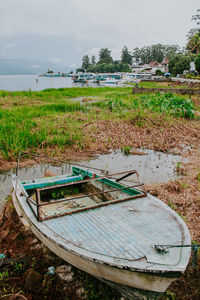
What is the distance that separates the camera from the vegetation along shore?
3.11 meters

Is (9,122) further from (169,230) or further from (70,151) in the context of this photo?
(169,230)

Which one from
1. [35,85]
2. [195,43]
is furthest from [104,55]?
[195,43]

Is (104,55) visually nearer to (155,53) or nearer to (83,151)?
(155,53)

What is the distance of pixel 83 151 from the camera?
8.52m

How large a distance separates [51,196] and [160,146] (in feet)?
17.7

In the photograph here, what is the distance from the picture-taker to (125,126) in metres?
10.6

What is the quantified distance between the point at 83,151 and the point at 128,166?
1.81 metres

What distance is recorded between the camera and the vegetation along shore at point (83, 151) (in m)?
3.11

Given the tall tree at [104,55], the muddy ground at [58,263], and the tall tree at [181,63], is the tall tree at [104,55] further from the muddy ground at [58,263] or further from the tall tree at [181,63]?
the muddy ground at [58,263]

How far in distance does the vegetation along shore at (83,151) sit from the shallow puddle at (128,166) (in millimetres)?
326

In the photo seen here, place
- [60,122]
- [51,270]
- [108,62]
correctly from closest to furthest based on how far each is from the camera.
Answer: [51,270]
[60,122]
[108,62]

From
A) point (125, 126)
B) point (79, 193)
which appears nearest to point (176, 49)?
point (125, 126)

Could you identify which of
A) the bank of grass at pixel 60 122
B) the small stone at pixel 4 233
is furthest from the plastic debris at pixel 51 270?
the bank of grass at pixel 60 122

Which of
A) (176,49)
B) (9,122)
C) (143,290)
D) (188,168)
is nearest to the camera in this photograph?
(143,290)
